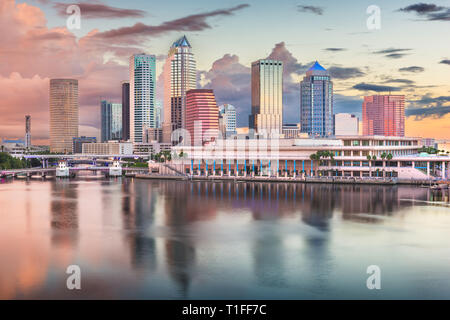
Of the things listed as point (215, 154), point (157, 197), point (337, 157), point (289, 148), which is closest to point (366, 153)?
point (337, 157)

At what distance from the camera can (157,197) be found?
64.9m

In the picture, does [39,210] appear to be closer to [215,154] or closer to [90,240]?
[90,240]

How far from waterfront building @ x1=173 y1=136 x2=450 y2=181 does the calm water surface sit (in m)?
29.3

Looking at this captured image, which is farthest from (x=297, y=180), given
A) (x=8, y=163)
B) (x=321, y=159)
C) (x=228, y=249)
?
(x=8, y=163)

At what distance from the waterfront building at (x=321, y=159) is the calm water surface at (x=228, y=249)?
2926 centimetres

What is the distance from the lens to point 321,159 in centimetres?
9269

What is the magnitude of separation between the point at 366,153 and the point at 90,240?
6691cm

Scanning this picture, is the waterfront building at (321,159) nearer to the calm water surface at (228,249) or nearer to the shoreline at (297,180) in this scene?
the shoreline at (297,180)

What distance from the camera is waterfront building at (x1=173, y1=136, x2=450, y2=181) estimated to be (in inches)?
3344

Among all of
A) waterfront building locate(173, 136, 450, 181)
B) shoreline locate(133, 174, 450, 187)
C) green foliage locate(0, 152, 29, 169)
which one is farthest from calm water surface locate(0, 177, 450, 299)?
green foliage locate(0, 152, 29, 169)

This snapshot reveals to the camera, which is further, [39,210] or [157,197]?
[157,197]

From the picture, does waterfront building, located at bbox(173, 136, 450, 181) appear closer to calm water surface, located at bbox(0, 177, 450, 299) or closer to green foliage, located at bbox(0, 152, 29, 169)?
calm water surface, located at bbox(0, 177, 450, 299)

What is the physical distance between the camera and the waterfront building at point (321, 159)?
84938 mm

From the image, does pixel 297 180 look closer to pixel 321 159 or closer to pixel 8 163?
pixel 321 159
